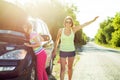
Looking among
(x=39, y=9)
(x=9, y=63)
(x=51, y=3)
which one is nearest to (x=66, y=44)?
(x=9, y=63)

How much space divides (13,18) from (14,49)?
1.41 metres

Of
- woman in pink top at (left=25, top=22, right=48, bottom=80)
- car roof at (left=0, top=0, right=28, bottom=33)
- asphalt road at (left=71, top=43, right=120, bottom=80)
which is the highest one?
car roof at (left=0, top=0, right=28, bottom=33)

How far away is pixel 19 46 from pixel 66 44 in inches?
70.6

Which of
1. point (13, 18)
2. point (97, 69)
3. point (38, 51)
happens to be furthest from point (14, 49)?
point (97, 69)

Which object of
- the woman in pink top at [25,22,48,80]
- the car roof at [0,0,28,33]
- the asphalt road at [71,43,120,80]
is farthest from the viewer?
the asphalt road at [71,43,120,80]

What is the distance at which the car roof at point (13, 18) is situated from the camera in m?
7.01

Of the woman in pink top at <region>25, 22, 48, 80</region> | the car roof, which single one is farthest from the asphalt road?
the woman in pink top at <region>25, 22, 48, 80</region>

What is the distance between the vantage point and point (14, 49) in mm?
5867

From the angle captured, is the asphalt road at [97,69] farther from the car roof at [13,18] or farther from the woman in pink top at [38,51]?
the woman in pink top at [38,51]

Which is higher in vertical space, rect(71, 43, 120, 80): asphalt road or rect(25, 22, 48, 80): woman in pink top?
rect(25, 22, 48, 80): woman in pink top

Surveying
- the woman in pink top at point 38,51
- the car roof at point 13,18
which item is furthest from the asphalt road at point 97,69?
the woman in pink top at point 38,51

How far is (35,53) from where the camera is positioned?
6.33 metres

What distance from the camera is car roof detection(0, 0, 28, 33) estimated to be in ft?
23.0

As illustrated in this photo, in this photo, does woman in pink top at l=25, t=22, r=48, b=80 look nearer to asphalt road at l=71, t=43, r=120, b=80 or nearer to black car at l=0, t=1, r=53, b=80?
black car at l=0, t=1, r=53, b=80
